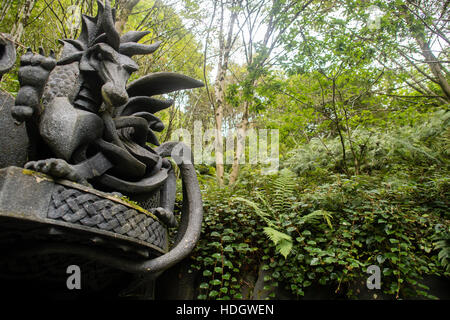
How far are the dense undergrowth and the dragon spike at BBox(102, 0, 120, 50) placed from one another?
6.34 feet

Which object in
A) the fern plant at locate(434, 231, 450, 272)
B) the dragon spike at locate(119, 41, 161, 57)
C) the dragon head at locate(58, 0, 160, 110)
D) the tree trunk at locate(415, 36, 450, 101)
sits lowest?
the fern plant at locate(434, 231, 450, 272)

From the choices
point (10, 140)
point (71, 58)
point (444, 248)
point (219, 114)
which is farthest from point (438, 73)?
point (10, 140)

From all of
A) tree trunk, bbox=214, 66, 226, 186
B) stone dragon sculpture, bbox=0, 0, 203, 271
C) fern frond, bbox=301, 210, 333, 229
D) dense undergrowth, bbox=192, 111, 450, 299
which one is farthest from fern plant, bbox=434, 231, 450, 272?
tree trunk, bbox=214, 66, 226, 186

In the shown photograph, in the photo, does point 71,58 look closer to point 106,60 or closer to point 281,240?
point 106,60

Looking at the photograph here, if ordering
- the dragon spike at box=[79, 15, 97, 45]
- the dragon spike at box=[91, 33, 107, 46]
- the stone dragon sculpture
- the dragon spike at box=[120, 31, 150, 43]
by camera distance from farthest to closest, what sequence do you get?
1. the dragon spike at box=[120, 31, 150, 43]
2. the dragon spike at box=[79, 15, 97, 45]
3. the dragon spike at box=[91, 33, 107, 46]
4. the stone dragon sculpture

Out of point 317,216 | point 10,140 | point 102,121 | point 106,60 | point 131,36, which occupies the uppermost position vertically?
point 131,36

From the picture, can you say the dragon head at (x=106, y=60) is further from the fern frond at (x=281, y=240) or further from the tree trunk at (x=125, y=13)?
the tree trunk at (x=125, y=13)

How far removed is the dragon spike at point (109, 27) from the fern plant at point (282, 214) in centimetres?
193

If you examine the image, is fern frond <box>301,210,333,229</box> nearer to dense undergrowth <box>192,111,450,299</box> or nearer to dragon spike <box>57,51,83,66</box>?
dense undergrowth <box>192,111,450,299</box>

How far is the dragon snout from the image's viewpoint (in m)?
1.73

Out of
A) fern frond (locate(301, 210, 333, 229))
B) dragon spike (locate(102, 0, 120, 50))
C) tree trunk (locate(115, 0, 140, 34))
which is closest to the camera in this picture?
dragon spike (locate(102, 0, 120, 50))

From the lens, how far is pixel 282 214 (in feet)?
9.84

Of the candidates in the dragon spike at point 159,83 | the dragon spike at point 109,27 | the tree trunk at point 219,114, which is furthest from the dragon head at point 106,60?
the tree trunk at point 219,114

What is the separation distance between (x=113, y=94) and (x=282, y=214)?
2.16 m
